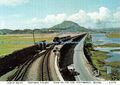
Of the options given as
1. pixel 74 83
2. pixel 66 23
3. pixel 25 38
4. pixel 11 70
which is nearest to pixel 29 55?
pixel 25 38

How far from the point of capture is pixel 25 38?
11.0m

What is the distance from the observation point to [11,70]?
648 centimetres

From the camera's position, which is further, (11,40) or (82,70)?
(82,70)

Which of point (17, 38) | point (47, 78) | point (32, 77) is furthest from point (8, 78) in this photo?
point (17, 38)

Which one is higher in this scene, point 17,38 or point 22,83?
point 17,38

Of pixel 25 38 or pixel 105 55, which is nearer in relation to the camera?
pixel 25 38

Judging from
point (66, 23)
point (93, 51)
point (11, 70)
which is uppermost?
point (66, 23)

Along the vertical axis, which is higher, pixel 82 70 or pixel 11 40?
pixel 11 40

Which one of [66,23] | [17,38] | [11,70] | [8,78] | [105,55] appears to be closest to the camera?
[8,78]

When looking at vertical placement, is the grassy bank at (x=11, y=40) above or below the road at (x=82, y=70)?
above

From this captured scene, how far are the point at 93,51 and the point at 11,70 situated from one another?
14.6 metres

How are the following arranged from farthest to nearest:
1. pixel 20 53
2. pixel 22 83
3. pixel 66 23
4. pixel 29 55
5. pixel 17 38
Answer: pixel 17 38
pixel 29 55
pixel 20 53
pixel 66 23
pixel 22 83

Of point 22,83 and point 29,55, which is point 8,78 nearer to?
point 22,83

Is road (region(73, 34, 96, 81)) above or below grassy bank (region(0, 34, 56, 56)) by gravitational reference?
below
